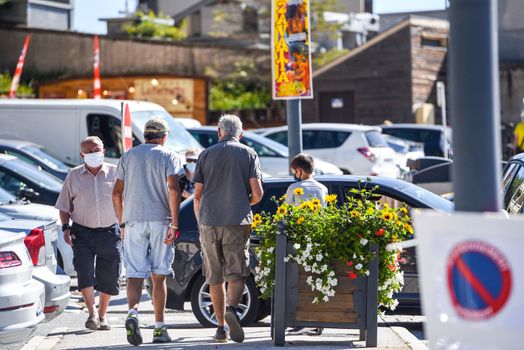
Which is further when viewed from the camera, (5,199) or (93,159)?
(5,199)

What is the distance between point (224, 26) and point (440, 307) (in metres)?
48.0

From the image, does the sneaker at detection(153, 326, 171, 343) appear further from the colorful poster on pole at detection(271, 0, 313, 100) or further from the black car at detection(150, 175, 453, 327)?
the colorful poster on pole at detection(271, 0, 313, 100)

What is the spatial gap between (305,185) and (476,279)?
5640 millimetres

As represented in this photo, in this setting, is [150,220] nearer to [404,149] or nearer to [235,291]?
[235,291]

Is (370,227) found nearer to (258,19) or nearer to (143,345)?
A: (143,345)

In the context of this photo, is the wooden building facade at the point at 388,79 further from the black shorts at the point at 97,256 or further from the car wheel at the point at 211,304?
the black shorts at the point at 97,256

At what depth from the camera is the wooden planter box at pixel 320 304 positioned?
8.62 m

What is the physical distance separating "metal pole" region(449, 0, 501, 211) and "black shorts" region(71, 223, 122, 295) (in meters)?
6.29

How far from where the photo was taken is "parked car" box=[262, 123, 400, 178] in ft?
79.4

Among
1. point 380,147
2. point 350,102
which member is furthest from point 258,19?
point 380,147

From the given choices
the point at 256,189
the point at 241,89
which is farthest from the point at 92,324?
the point at 241,89

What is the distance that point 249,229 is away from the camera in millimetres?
9094

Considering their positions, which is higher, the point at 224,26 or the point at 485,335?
the point at 224,26

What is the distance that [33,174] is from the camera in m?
15.8
